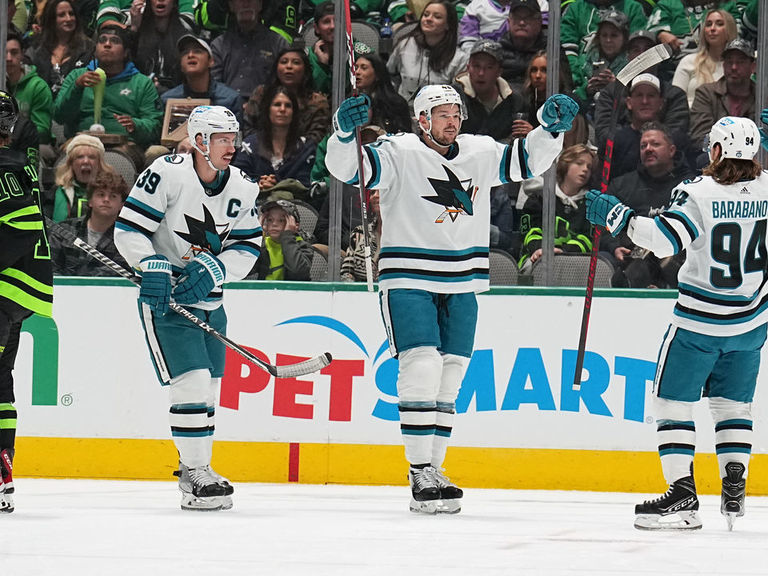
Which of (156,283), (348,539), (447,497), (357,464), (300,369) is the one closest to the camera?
(348,539)

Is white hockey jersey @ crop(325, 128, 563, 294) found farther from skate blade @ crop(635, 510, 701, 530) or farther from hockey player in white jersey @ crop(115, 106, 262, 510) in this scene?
skate blade @ crop(635, 510, 701, 530)

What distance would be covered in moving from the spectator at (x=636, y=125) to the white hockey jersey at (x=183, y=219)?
2069 mm

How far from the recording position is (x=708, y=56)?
18.7ft

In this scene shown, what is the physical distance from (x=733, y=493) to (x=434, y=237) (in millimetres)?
1266

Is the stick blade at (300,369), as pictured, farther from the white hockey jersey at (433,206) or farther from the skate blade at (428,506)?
the skate blade at (428,506)

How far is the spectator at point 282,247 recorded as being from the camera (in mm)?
5648

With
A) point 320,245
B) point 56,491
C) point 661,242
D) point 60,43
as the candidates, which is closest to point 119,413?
point 56,491

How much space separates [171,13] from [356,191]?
1211 mm

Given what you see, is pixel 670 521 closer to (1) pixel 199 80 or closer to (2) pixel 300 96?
(2) pixel 300 96

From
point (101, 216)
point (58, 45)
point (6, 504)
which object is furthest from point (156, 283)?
point (58, 45)

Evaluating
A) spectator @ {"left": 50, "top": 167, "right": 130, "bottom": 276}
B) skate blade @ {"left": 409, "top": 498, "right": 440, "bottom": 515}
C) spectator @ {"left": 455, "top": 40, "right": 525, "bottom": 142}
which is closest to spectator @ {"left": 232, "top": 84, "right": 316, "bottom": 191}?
A: spectator @ {"left": 50, "top": 167, "right": 130, "bottom": 276}

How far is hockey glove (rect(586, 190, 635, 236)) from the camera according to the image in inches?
148

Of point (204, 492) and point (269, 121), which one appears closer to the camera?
point (204, 492)

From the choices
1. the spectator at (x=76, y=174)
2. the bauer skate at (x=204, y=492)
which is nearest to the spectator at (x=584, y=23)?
the spectator at (x=76, y=174)
